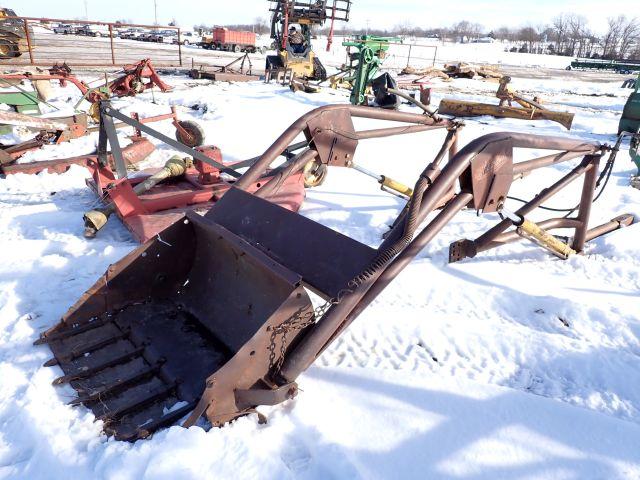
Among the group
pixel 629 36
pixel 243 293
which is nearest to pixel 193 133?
pixel 243 293

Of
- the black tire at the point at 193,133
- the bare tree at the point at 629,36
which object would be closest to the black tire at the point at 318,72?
the black tire at the point at 193,133

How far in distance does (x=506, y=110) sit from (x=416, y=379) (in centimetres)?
1078

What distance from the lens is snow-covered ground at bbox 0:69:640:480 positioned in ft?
7.14

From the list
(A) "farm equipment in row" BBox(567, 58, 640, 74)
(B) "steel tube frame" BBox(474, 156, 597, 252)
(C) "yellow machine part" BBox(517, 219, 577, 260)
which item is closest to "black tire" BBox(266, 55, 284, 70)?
(B) "steel tube frame" BBox(474, 156, 597, 252)

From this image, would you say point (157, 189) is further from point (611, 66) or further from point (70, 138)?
point (611, 66)

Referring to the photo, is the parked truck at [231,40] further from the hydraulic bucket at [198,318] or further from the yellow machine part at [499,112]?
the hydraulic bucket at [198,318]

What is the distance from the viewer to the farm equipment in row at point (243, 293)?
2.37 m

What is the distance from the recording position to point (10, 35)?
1353cm

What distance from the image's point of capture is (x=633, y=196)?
5875 mm

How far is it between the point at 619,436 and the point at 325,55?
3229cm

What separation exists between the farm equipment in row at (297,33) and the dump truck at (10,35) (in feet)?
24.6

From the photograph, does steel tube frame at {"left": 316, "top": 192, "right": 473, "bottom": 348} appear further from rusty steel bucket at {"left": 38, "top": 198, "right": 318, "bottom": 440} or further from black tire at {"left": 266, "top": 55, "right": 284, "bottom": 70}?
black tire at {"left": 266, "top": 55, "right": 284, "bottom": 70}

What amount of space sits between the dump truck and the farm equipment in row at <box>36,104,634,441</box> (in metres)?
13.3

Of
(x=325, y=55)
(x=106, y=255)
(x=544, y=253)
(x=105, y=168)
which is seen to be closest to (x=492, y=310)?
(x=544, y=253)
